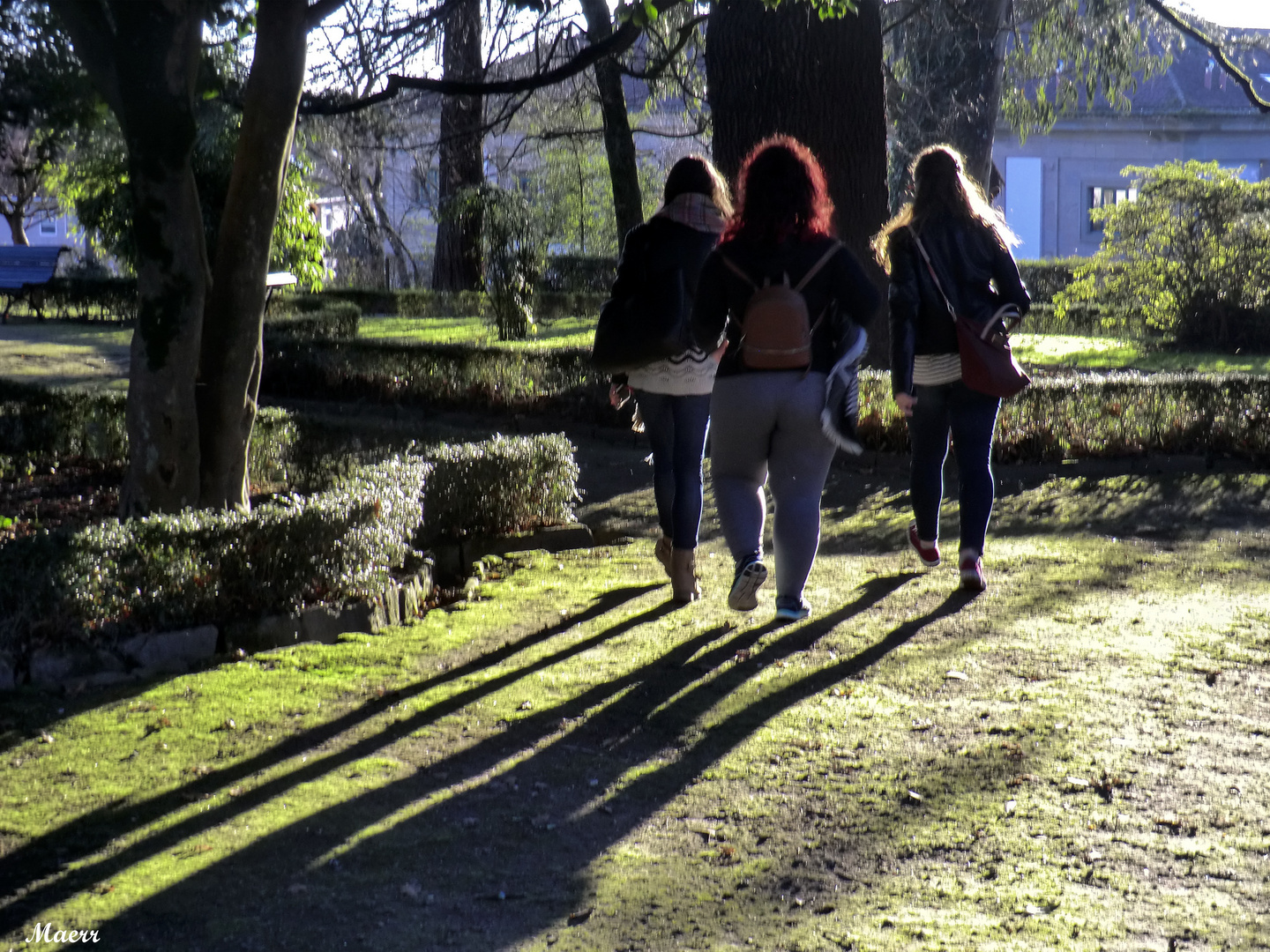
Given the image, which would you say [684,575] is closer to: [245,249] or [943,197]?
[943,197]

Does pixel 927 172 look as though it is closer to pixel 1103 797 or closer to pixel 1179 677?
pixel 1179 677

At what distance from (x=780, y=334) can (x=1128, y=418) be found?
5299mm

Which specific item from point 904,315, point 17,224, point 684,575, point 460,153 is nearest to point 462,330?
point 460,153

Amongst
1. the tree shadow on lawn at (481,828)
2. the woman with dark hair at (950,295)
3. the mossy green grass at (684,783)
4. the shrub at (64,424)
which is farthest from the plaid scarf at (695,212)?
the shrub at (64,424)

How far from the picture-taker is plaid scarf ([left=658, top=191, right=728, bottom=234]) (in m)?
4.79

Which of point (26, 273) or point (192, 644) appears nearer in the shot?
point (192, 644)

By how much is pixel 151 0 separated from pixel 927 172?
11.1 ft

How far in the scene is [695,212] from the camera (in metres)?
4.79

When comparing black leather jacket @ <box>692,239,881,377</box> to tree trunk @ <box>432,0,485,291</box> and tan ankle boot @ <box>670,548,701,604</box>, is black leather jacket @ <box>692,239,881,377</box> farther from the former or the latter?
tree trunk @ <box>432,0,485,291</box>

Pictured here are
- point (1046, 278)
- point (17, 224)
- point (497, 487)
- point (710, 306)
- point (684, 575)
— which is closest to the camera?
point (710, 306)

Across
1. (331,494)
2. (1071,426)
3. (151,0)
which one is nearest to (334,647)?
(331,494)

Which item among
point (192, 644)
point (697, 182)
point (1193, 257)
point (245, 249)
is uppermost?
point (1193, 257)

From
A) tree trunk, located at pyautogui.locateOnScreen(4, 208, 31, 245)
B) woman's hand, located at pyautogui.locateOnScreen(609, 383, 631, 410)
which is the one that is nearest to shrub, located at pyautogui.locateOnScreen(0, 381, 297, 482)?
woman's hand, located at pyautogui.locateOnScreen(609, 383, 631, 410)

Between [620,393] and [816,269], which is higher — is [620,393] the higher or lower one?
the lower one
